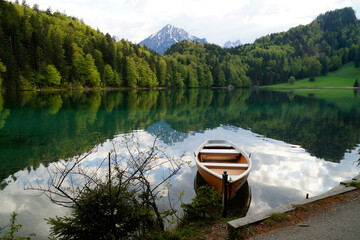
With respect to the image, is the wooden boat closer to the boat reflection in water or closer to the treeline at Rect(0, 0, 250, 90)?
the boat reflection in water

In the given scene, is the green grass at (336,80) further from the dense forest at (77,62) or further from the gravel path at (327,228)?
the gravel path at (327,228)

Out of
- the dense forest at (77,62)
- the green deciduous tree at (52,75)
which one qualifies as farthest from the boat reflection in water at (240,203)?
the green deciduous tree at (52,75)

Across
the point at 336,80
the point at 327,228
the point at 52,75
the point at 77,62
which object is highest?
the point at 77,62

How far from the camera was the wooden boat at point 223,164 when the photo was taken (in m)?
8.81

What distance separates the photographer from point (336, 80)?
162 m

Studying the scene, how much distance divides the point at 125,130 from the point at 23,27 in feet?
255

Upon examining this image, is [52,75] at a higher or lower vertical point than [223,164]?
higher

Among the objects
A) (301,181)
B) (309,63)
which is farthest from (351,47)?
(301,181)

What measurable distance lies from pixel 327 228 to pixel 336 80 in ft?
630

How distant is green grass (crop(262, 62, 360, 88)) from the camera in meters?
152

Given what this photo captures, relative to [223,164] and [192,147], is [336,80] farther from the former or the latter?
[223,164]

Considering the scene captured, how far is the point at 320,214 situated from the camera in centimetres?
659

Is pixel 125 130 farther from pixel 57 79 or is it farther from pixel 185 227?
pixel 57 79

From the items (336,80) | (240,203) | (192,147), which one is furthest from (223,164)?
(336,80)
